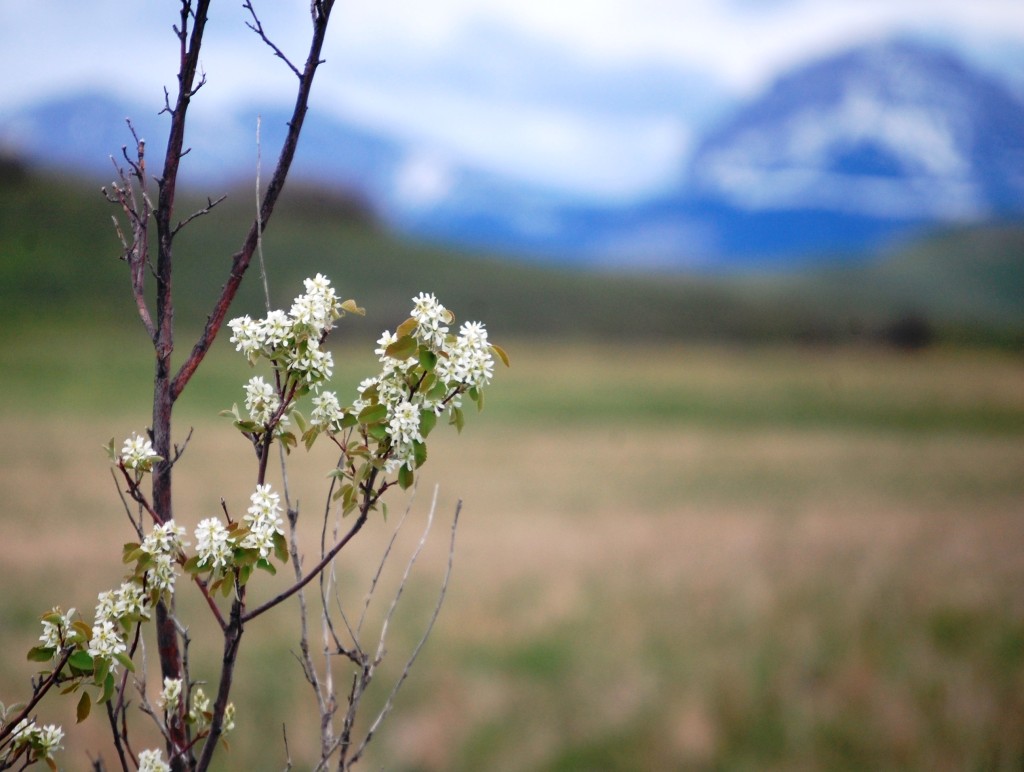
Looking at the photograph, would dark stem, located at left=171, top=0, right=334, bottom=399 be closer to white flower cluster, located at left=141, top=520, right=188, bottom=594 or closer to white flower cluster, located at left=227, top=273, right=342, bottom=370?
white flower cluster, located at left=227, top=273, right=342, bottom=370

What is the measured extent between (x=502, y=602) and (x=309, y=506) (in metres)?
7.36

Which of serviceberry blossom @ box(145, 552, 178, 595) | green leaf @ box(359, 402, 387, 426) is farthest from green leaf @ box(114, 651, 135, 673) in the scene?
green leaf @ box(359, 402, 387, 426)

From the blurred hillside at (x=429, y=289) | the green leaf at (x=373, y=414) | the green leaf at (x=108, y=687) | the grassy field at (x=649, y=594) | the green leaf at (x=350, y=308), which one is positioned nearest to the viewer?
the green leaf at (x=108, y=687)

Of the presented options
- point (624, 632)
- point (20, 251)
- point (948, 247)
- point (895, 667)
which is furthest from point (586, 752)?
point (948, 247)

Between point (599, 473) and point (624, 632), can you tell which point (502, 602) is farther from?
point (599, 473)

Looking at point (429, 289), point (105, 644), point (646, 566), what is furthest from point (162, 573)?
point (429, 289)

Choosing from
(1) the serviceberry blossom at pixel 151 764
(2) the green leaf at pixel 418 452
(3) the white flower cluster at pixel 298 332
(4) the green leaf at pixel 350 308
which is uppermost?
(4) the green leaf at pixel 350 308

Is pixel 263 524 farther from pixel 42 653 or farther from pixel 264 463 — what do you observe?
pixel 42 653

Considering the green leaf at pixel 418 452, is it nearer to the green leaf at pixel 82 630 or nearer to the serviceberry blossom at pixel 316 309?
the serviceberry blossom at pixel 316 309

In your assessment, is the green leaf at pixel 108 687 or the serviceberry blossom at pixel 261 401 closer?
the green leaf at pixel 108 687

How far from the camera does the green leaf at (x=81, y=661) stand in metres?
1.45

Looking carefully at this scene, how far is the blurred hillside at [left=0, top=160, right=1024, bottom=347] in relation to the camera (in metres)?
60.7

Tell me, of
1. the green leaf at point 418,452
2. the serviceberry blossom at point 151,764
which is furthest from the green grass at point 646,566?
the green leaf at point 418,452

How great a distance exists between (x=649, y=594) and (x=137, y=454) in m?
12.0
